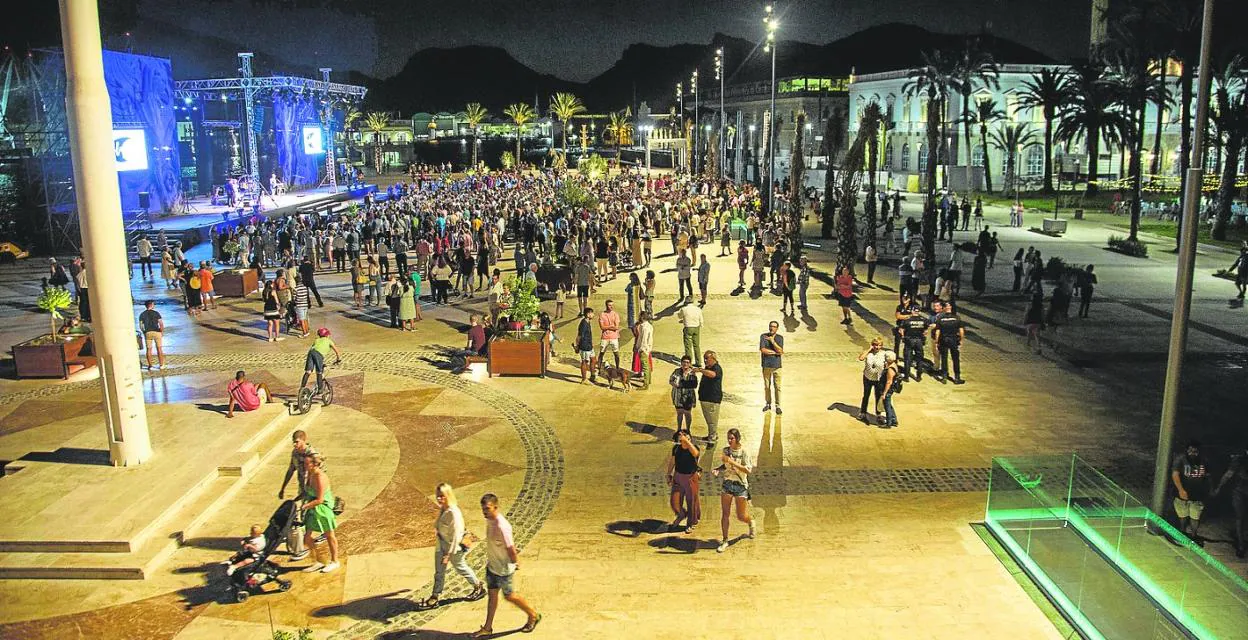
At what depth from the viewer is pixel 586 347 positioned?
14.3m

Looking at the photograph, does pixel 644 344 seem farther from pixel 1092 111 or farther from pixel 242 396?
pixel 1092 111

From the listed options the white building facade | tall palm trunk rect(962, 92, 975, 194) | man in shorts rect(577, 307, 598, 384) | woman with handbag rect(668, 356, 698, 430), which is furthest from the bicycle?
the white building facade

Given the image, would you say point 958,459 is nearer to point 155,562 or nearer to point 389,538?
point 389,538

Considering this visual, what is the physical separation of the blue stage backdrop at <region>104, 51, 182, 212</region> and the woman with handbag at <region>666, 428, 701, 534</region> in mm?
36075

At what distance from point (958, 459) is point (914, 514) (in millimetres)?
1954

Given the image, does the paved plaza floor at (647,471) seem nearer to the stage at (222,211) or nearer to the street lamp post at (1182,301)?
the street lamp post at (1182,301)

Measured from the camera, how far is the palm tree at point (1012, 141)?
62.8 m

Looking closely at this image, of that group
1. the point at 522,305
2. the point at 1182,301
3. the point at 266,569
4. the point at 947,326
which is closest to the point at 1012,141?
the point at 947,326

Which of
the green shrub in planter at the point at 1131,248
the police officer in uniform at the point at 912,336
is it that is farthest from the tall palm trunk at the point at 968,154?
the police officer in uniform at the point at 912,336

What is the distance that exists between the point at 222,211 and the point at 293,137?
20.8m

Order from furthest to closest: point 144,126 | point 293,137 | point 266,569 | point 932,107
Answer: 1. point 293,137
2. point 144,126
3. point 932,107
4. point 266,569

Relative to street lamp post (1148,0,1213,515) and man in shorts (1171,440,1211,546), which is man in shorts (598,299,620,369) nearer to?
street lamp post (1148,0,1213,515)

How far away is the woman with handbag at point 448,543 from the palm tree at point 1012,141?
204 feet

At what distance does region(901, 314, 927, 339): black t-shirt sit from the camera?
1445 cm
